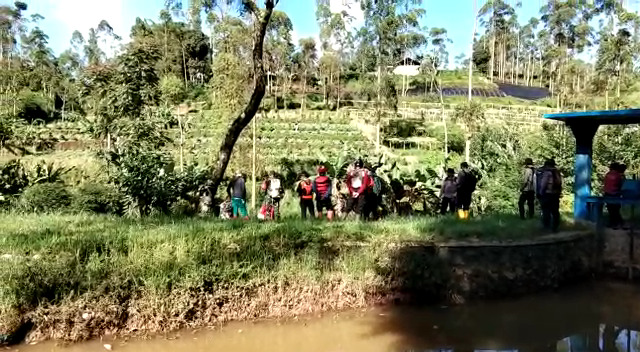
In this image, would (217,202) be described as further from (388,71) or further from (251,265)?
(388,71)

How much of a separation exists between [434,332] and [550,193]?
381cm

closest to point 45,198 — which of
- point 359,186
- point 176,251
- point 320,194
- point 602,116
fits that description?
point 176,251

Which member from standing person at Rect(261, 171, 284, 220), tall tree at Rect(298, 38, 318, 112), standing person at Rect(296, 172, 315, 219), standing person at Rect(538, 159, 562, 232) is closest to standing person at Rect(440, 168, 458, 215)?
standing person at Rect(538, 159, 562, 232)

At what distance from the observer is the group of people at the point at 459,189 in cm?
1180

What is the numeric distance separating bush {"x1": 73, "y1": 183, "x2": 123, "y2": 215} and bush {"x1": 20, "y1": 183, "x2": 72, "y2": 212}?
0.81 feet

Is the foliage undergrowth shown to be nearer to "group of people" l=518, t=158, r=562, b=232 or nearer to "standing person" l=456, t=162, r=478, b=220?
"group of people" l=518, t=158, r=562, b=232

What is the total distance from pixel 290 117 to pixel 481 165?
101 feet

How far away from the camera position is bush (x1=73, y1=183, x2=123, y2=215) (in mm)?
11680

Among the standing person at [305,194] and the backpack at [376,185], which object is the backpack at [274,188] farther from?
the backpack at [376,185]

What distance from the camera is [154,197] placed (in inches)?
469

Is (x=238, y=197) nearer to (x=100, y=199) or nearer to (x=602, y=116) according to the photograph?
(x=100, y=199)

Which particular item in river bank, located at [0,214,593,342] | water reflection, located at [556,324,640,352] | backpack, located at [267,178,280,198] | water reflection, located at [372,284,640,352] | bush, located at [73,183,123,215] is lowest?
water reflection, located at [556,324,640,352]

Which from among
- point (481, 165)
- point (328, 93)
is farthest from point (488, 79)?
point (481, 165)

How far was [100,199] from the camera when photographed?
11852mm
